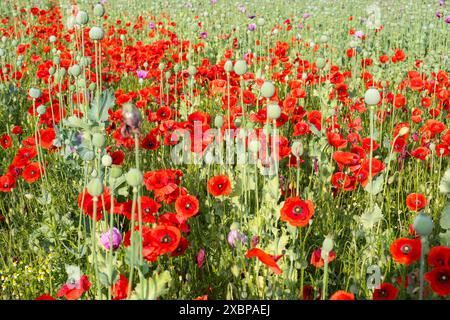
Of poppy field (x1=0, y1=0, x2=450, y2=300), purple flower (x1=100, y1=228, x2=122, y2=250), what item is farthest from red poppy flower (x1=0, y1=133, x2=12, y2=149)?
purple flower (x1=100, y1=228, x2=122, y2=250)

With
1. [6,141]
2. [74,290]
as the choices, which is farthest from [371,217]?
[6,141]

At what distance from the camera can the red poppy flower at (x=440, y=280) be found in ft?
3.93

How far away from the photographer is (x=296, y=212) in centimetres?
154

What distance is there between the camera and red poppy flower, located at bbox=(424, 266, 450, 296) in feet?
3.93

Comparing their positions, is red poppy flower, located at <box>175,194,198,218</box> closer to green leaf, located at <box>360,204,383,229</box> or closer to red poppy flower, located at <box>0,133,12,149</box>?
green leaf, located at <box>360,204,383,229</box>

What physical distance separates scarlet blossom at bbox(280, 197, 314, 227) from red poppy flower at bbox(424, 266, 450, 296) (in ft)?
1.31

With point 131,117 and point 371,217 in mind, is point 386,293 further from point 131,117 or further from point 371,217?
point 131,117

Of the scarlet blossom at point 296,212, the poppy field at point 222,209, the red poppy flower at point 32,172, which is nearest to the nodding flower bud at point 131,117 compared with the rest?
the poppy field at point 222,209

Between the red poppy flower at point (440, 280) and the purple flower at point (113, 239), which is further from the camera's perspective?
the purple flower at point (113, 239)

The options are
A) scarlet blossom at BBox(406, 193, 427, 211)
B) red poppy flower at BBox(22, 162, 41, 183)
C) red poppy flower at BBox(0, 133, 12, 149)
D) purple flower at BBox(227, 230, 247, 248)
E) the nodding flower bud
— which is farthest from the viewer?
red poppy flower at BBox(0, 133, 12, 149)

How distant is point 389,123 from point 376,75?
98 cm

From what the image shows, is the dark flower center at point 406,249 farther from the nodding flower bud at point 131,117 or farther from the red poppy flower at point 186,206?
the nodding flower bud at point 131,117

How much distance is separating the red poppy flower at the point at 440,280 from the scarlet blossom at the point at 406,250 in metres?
0.09
